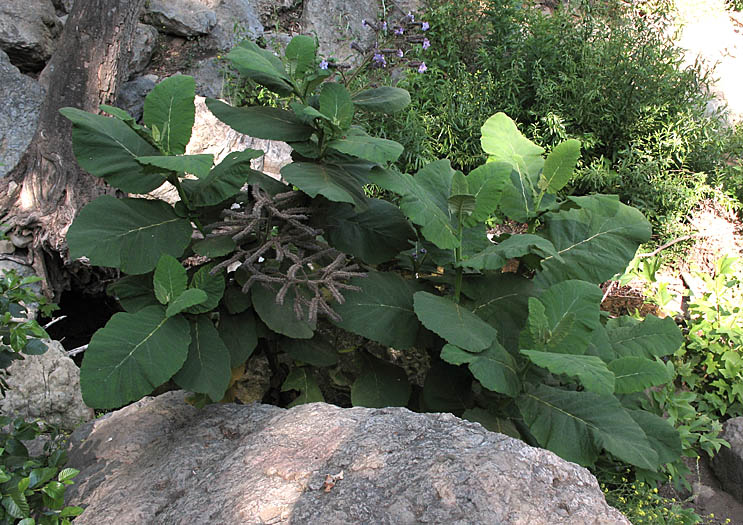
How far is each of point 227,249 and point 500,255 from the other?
0.94 metres

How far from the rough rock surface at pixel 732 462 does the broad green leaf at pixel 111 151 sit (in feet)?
9.89

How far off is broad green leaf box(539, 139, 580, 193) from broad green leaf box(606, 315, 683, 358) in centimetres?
67

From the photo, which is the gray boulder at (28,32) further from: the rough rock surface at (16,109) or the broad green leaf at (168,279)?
the broad green leaf at (168,279)

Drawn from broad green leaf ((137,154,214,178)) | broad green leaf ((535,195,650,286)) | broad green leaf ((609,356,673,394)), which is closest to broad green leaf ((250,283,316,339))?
broad green leaf ((137,154,214,178))

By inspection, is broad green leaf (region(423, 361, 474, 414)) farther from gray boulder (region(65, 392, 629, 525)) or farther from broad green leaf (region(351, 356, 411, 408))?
gray boulder (region(65, 392, 629, 525))

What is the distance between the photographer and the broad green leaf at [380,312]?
2.13m

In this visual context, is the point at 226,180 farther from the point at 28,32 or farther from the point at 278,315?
the point at 28,32

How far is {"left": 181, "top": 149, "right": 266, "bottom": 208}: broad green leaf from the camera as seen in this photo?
79.6 inches

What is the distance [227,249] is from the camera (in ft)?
6.59

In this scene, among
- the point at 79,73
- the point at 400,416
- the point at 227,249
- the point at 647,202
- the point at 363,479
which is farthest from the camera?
the point at 647,202

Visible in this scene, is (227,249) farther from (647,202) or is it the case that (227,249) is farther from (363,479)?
(647,202)

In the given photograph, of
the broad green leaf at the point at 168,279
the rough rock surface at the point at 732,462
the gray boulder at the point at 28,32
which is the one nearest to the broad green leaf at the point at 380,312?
the broad green leaf at the point at 168,279

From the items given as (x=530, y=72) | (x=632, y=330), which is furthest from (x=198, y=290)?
Answer: (x=530, y=72)

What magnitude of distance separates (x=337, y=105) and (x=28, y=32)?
459 centimetres
